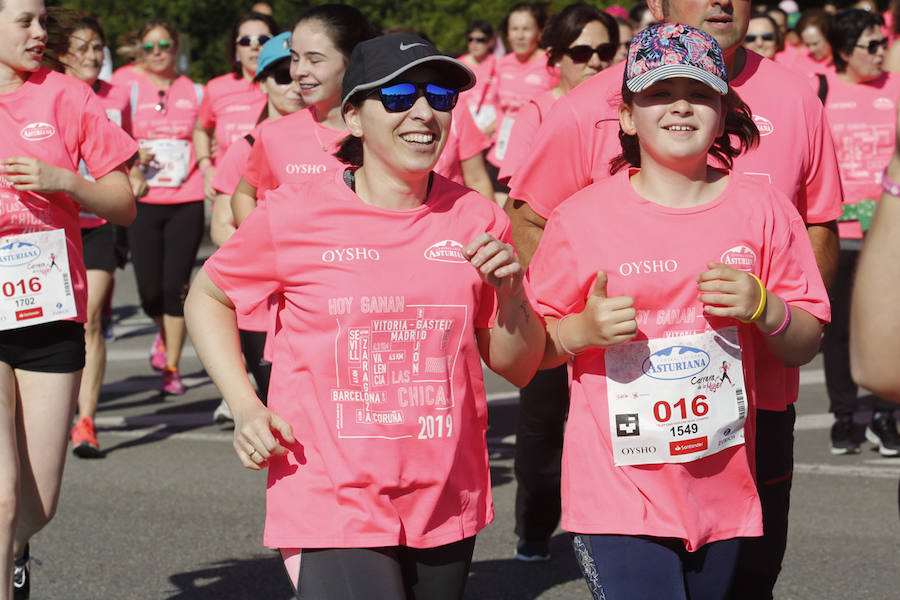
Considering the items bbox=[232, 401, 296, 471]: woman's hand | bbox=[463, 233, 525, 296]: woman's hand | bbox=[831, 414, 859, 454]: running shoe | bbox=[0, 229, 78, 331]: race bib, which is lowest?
bbox=[831, 414, 859, 454]: running shoe

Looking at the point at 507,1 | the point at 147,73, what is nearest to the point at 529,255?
the point at 147,73

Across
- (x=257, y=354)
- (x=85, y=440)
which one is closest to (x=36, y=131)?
(x=257, y=354)

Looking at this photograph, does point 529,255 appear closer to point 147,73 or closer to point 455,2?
point 147,73

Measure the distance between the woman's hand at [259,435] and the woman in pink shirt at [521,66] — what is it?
8717mm

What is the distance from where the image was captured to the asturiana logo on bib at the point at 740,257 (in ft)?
11.2

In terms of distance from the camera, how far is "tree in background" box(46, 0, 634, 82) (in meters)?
20.6

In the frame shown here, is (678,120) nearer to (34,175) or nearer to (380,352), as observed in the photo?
(380,352)

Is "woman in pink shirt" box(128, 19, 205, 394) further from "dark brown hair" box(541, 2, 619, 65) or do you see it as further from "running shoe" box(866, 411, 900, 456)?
"running shoe" box(866, 411, 900, 456)

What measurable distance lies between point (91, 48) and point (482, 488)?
6.32 m

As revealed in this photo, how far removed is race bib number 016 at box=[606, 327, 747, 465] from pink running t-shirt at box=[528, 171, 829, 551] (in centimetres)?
2

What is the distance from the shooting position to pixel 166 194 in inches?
383

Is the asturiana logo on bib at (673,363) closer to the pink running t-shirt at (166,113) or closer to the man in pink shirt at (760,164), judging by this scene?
the man in pink shirt at (760,164)

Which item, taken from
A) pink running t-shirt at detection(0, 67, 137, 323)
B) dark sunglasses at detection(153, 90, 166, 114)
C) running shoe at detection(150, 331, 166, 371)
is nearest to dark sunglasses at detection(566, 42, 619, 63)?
pink running t-shirt at detection(0, 67, 137, 323)

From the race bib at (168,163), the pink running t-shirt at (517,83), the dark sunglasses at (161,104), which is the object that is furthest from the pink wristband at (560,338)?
the pink running t-shirt at (517,83)
